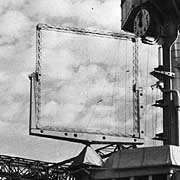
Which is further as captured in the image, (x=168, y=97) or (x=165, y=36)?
(x=165, y=36)

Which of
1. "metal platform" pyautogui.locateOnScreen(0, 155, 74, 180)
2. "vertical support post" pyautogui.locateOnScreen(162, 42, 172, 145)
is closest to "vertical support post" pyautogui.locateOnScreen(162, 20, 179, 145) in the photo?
"vertical support post" pyautogui.locateOnScreen(162, 42, 172, 145)

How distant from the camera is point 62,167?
97938 millimetres

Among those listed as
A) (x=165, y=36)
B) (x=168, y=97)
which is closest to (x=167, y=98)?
(x=168, y=97)

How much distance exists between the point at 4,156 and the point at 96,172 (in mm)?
16890

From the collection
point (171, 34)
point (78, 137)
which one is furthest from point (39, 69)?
point (171, 34)

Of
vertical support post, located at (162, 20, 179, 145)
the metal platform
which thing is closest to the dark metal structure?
vertical support post, located at (162, 20, 179, 145)

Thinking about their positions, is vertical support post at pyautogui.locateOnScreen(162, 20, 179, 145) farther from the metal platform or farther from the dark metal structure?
the metal platform

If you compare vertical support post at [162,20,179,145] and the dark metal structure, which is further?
the dark metal structure

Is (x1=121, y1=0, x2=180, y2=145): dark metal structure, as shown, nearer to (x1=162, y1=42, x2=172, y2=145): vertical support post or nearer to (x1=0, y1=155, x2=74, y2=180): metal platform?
(x1=162, y1=42, x2=172, y2=145): vertical support post

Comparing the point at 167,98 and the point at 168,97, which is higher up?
the point at 168,97

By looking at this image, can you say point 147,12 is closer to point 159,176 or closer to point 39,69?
point 39,69

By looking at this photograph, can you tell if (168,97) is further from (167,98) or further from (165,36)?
(165,36)

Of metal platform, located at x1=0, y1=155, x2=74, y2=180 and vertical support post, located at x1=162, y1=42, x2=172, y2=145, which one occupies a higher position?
vertical support post, located at x1=162, y1=42, x2=172, y2=145

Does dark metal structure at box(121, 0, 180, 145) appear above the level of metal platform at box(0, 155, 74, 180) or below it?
above
